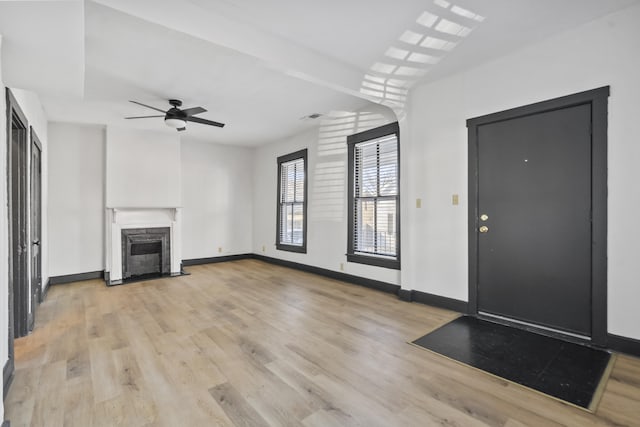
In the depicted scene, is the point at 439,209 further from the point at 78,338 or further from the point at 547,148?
the point at 78,338

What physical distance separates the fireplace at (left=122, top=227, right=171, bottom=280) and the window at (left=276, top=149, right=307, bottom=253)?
7.24ft

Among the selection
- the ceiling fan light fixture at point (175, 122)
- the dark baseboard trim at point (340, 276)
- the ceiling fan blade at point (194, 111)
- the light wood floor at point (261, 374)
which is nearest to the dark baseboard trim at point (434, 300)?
the light wood floor at point (261, 374)

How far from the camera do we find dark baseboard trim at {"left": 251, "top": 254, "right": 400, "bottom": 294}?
14.4 feet

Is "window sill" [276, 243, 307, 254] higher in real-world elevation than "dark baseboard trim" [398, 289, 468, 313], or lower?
higher

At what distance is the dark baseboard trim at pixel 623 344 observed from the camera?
7.91 feet

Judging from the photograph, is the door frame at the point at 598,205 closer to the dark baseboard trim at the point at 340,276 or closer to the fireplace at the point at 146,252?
the dark baseboard trim at the point at 340,276

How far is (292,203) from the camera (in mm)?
6340

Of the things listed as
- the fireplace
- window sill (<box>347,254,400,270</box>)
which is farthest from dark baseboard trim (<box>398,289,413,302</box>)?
the fireplace

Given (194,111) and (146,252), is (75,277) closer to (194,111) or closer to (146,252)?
(146,252)

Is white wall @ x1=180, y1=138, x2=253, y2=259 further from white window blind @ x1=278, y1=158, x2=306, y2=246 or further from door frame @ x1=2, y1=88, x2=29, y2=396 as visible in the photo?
door frame @ x1=2, y1=88, x2=29, y2=396

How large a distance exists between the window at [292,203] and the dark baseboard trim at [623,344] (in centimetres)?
435

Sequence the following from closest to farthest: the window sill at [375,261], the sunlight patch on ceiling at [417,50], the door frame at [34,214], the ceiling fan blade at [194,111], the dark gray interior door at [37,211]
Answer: the sunlight patch on ceiling at [417,50]
the door frame at [34,214]
the dark gray interior door at [37,211]
the ceiling fan blade at [194,111]
the window sill at [375,261]

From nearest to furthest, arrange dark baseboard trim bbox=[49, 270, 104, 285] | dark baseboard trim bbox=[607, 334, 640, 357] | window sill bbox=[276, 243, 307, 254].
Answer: dark baseboard trim bbox=[607, 334, 640, 357], dark baseboard trim bbox=[49, 270, 104, 285], window sill bbox=[276, 243, 307, 254]

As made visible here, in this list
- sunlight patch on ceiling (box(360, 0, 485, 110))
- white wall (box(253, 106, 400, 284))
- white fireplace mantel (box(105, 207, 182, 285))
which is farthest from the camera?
white fireplace mantel (box(105, 207, 182, 285))
